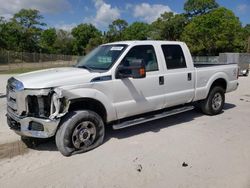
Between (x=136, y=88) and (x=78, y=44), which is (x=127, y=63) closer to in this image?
(x=136, y=88)

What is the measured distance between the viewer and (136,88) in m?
5.25

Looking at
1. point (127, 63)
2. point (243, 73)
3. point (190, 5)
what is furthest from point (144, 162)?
point (190, 5)

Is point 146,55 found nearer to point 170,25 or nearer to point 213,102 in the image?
point 213,102

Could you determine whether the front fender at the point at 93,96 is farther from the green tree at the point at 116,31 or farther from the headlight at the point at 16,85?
the green tree at the point at 116,31

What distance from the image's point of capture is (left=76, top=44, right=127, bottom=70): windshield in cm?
514

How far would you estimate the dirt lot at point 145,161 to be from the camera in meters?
3.78

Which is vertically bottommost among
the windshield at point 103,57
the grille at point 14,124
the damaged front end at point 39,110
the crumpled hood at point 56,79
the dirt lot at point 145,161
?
the dirt lot at point 145,161

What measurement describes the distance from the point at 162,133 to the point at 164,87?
3.18 feet

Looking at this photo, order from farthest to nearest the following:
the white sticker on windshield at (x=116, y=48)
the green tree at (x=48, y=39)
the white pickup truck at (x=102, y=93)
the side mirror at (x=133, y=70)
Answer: the green tree at (x=48, y=39) → the white sticker on windshield at (x=116, y=48) → the side mirror at (x=133, y=70) → the white pickup truck at (x=102, y=93)

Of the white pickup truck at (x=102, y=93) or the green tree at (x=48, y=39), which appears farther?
the green tree at (x=48, y=39)

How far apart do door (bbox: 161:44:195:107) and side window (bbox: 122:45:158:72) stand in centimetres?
31

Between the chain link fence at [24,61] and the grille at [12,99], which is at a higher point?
the chain link fence at [24,61]

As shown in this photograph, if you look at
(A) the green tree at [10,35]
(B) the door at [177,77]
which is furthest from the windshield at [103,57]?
(A) the green tree at [10,35]

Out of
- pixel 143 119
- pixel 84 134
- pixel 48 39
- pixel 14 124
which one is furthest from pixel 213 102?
pixel 48 39
